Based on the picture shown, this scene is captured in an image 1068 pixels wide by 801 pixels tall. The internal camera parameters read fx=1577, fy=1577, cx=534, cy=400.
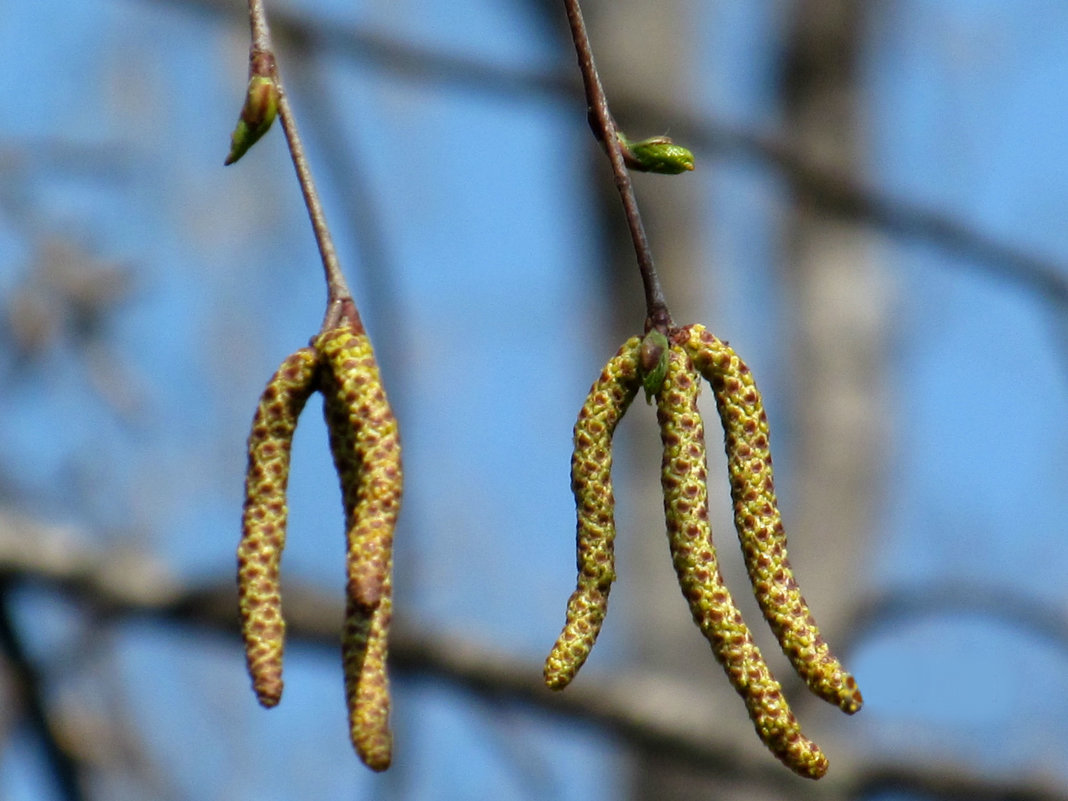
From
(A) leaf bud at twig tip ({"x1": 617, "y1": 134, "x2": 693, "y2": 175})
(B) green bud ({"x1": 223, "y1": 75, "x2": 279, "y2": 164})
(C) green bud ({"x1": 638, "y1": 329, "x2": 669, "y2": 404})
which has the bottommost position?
(C) green bud ({"x1": 638, "y1": 329, "x2": 669, "y2": 404})

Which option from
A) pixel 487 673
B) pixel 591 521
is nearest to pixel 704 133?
pixel 487 673

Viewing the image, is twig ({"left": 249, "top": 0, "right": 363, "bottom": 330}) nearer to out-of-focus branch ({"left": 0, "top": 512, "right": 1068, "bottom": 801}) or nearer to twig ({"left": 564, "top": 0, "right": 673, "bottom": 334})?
twig ({"left": 564, "top": 0, "right": 673, "bottom": 334})

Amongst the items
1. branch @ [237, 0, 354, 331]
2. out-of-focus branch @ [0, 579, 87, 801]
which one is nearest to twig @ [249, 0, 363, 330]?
branch @ [237, 0, 354, 331]

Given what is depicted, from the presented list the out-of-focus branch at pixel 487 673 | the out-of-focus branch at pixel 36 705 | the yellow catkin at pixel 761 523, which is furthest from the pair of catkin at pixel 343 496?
the out-of-focus branch at pixel 487 673

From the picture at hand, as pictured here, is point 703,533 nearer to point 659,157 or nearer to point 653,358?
point 653,358

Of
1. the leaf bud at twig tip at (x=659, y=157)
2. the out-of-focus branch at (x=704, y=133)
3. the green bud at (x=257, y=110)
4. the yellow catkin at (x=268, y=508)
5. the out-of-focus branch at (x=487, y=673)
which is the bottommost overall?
the out-of-focus branch at (x=487, y=673)

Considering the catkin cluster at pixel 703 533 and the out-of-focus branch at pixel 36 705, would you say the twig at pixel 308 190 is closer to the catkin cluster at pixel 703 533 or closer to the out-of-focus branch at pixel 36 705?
the catkin cluster at pixel 703 533
